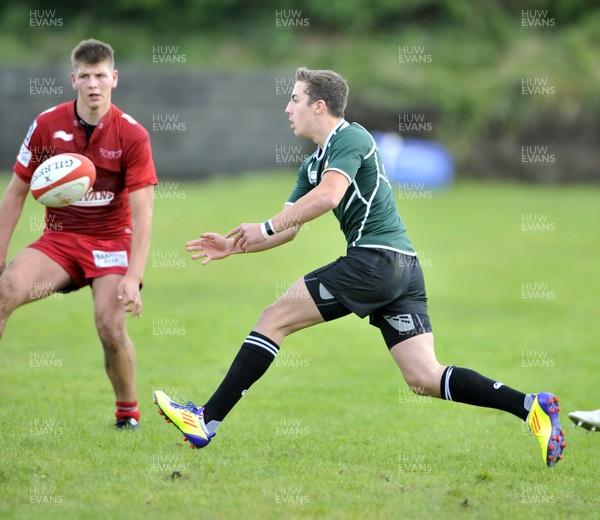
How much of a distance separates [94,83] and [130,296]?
1.48m

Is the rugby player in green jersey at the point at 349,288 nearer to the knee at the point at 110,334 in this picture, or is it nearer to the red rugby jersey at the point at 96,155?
the knee at the point at 110,334

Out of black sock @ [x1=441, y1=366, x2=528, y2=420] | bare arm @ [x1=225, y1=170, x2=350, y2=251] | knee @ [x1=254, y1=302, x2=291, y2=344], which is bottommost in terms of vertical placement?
black sock @ [x1=441, y1=366, x2=528, y2=420]

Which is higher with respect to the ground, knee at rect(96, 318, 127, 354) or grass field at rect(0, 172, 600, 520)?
knee at rect(96, 318, 127, 354)

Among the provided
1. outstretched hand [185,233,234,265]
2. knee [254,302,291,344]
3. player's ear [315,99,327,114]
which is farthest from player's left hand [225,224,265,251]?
player's ear [315,99,327,114]

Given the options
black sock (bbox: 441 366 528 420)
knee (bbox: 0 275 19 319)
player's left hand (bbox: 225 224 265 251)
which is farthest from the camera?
knee (bbox: 0 275 19 319)

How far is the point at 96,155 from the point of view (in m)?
6.60

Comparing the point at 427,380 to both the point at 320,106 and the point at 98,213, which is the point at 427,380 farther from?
the point at 98,213

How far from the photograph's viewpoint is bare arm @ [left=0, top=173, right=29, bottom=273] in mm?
6508

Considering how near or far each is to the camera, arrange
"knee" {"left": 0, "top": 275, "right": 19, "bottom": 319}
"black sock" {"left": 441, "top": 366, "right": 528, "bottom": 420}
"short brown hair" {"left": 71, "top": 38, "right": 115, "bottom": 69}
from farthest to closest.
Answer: "short brown hair" {"left": 71, "top": 38, "right": 115, "bottom": 69} → "knee" {"left": 0, "top": 275, "right": 19, "bottom": 319} → "black sock" {"left": 441, "top": 366, "right": 528, "bottom": 420}

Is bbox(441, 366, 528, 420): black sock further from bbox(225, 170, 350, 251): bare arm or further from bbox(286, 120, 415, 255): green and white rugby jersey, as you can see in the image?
bbox(225, 170, 350, 251): bare arm

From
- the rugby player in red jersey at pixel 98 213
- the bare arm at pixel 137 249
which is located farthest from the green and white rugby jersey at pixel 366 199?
the rugby player in red jersey at pixel 98 213

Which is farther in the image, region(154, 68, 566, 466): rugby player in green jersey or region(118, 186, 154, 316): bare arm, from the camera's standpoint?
region(118, 186, 154, 316): bare arm

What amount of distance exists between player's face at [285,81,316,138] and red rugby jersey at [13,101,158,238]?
125 cm

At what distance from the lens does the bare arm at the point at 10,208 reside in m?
6.51
